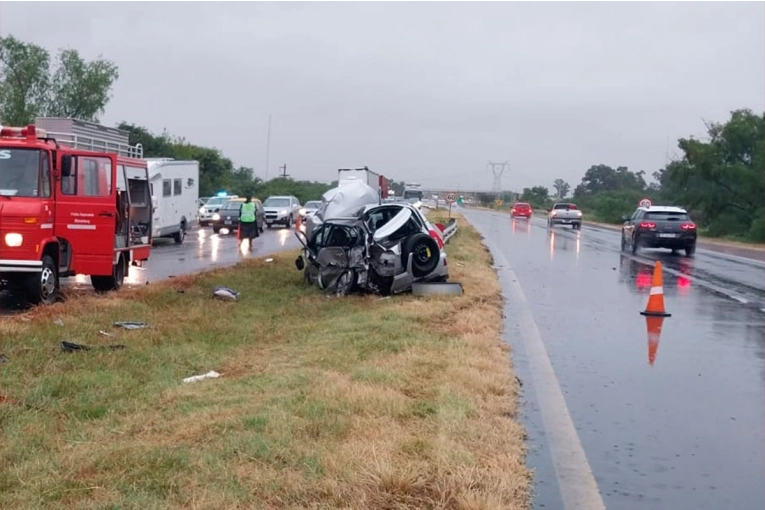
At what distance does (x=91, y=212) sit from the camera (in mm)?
15594

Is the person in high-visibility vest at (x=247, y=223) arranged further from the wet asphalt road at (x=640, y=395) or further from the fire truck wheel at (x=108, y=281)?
the fire truck wheel at (x=108, y=281)

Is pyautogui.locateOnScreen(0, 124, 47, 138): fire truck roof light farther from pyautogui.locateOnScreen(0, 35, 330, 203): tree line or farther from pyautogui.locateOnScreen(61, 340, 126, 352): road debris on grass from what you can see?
pyautogui.locateOnScreen(0, 35, 330, 203): tree line

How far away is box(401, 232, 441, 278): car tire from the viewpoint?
16.6 meters

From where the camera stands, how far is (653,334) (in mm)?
13859

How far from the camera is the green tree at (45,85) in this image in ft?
192

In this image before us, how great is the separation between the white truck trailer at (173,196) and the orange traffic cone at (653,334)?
61.6 feet

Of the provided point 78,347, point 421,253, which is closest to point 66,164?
point 78,347

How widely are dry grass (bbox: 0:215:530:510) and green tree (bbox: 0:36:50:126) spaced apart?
49085mm

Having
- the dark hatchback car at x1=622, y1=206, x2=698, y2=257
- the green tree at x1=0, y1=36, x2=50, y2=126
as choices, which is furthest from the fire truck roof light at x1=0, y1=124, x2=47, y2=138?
the green tree at x1=0, y1=36, x2=50, y2=126

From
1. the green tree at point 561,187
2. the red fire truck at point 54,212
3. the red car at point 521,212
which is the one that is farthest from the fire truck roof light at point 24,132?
the green tree at point 561,187

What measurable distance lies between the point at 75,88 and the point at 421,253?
4929 centimetres

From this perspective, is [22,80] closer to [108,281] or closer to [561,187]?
[108,281]

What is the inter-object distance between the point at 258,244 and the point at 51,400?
26.3 meters

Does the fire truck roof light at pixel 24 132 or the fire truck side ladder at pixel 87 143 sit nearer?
the fire truck roof light at pixel 24 132
